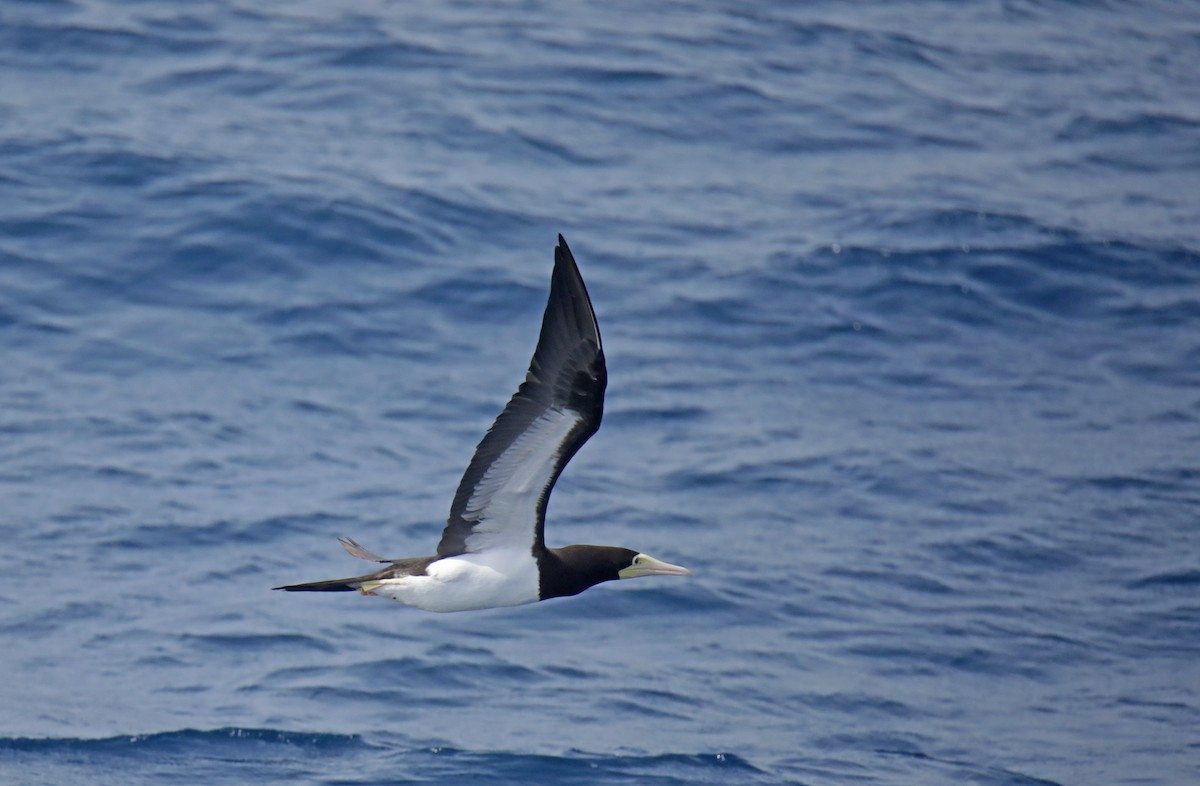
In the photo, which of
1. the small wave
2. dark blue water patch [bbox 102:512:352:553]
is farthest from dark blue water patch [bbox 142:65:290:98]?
the small wave

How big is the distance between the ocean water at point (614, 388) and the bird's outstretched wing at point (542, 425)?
245 cm

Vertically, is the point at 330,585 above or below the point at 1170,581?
above

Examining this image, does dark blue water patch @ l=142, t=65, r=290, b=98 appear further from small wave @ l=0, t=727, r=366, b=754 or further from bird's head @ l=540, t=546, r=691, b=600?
bird's head @ l=540, t=546, r=691, b=600

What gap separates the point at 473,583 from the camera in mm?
8633

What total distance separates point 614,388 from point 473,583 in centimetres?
586

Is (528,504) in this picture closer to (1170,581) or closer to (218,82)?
(1170,581)

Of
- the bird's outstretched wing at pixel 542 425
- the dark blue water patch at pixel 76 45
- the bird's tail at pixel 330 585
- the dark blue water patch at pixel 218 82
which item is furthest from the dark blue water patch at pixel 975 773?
the dark blue water patch at pixel 76 45

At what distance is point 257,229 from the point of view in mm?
15500

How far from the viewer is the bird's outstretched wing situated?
7.89 m

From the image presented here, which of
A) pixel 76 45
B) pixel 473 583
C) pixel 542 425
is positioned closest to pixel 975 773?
pixel 473 583

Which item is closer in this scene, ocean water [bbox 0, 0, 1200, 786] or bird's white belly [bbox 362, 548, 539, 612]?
bird's white belly [bbox 362, 548, 539, 612]

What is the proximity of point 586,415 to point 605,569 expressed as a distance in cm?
120

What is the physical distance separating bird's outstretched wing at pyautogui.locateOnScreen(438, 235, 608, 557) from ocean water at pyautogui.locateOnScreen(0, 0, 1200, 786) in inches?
96.4

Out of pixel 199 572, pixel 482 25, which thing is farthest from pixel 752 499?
pixel 482 25
